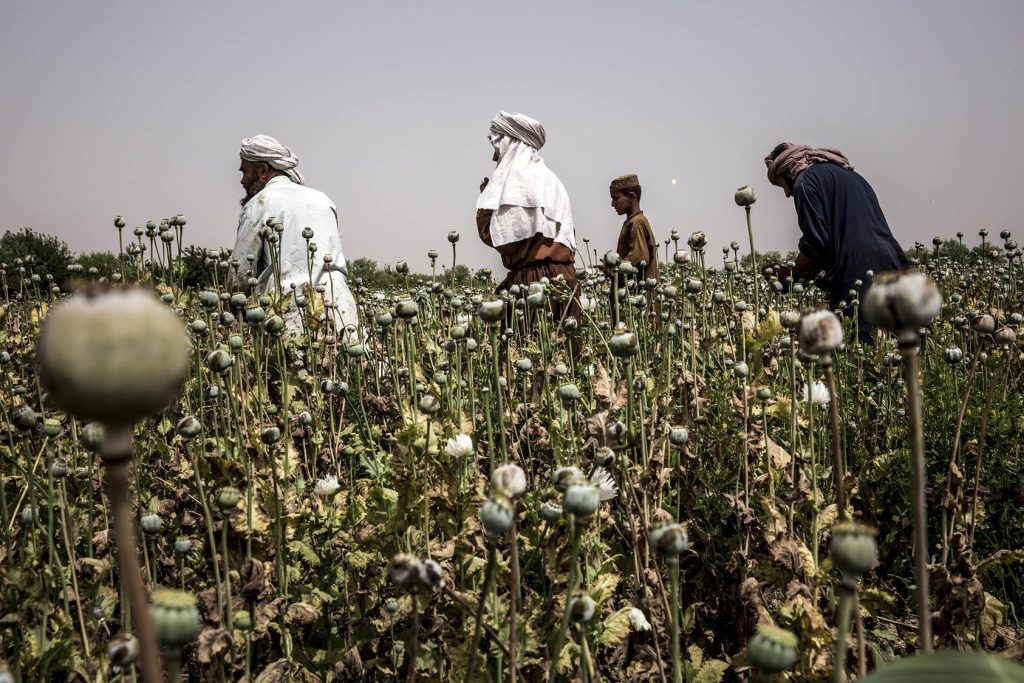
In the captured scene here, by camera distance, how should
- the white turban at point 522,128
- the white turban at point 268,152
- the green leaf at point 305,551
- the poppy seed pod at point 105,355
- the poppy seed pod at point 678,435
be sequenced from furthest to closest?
the white turban at point 522,128, the white turban at point 268,152, the poppy seed pod at point 678,435, the green leaf at point 305,551, the poppy seed pod at point 105,355

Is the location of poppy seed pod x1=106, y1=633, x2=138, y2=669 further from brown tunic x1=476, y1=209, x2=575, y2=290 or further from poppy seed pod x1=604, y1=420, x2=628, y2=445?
brown tunic x1=476, y1=209, x2=575, y2=290

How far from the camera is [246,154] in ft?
17.0

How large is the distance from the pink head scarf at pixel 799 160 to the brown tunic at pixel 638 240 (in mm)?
1122

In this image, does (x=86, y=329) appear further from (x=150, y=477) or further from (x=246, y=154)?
(x=246, y=154)

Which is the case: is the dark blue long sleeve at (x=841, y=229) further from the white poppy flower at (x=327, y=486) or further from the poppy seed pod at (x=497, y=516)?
the poppy seed pod at (x=497, y=516)

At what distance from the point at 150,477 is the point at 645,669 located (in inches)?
59.9

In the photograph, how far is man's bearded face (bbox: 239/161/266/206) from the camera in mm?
5215

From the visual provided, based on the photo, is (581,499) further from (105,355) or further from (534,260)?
(534,260)

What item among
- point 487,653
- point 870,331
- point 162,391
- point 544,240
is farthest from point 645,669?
point 544,240

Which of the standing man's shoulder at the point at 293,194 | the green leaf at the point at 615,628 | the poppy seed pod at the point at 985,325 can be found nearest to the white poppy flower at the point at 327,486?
the green leaf at the point at 615,628

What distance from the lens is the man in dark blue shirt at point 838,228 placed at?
15.2 feet

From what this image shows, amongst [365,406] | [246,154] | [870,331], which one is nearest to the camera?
[365,406]

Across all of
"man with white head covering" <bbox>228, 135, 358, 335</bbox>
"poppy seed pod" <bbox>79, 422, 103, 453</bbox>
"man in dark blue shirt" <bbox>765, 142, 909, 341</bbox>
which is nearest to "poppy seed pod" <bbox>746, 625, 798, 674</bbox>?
"poppy seed pod" <bbox>79, 422, 103, 453</bbox>

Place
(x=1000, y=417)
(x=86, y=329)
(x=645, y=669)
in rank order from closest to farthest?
(x=86, y=329), (x=645, y=669), (x=1000, y=417)
